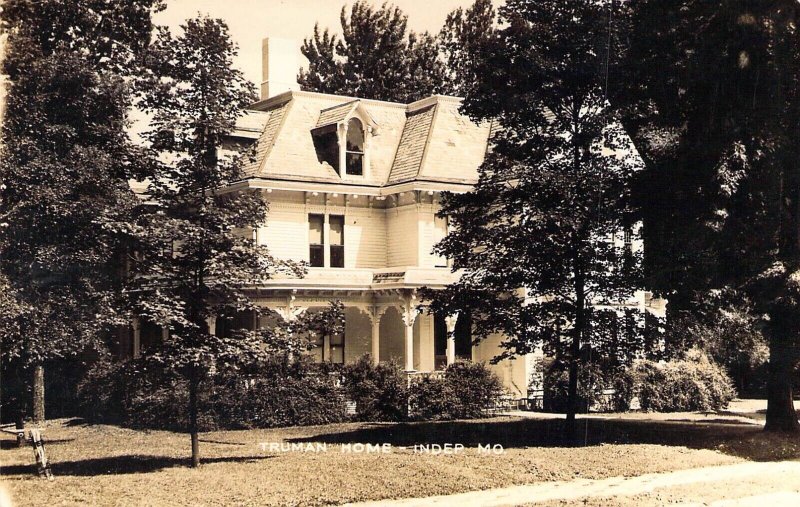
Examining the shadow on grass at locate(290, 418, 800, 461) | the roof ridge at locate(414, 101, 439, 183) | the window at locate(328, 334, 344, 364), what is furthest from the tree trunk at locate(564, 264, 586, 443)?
the window at locate(328, 334, 344, 364)

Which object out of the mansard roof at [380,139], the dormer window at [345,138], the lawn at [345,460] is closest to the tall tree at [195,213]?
the lawn at [345,460]

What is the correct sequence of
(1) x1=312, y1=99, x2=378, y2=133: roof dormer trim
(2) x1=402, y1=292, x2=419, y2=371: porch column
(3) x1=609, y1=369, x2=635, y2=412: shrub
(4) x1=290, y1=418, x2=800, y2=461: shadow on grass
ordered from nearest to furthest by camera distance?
1. (4) x1=290, y1=418, x2=800, y2=461: shadow on grass
2. (2) x1=402, y1=292, x2=419, y2=371: porch column
3. (3) x1=609, y1=369, x2=635, y2=412: shrub
4. (1) x1=312, y1=99, x2=378, y2=133: roof dormer trim

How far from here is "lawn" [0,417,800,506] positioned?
14938mm

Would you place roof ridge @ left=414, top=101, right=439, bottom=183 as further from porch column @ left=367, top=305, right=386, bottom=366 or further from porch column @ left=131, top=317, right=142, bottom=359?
porch column @ left=131, top=317, right=142, bottom=359

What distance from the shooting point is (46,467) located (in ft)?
53.8

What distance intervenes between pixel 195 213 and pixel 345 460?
5.69 meters

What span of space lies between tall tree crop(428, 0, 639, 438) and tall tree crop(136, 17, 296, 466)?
6094 millimetres

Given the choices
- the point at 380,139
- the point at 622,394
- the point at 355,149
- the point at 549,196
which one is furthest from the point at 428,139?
the point at 549,196

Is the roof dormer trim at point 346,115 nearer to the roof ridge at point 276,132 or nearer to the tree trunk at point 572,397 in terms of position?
the roof ridge at point 276,132

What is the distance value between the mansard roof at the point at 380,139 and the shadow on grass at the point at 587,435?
9624 mm

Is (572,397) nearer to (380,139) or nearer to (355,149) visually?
(355,149)

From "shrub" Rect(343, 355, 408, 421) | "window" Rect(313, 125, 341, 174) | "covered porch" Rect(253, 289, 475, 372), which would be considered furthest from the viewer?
"window" Rect(313, 125, 341, 174)

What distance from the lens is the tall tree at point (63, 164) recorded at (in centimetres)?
2084

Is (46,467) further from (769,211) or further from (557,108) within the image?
(769,211)
